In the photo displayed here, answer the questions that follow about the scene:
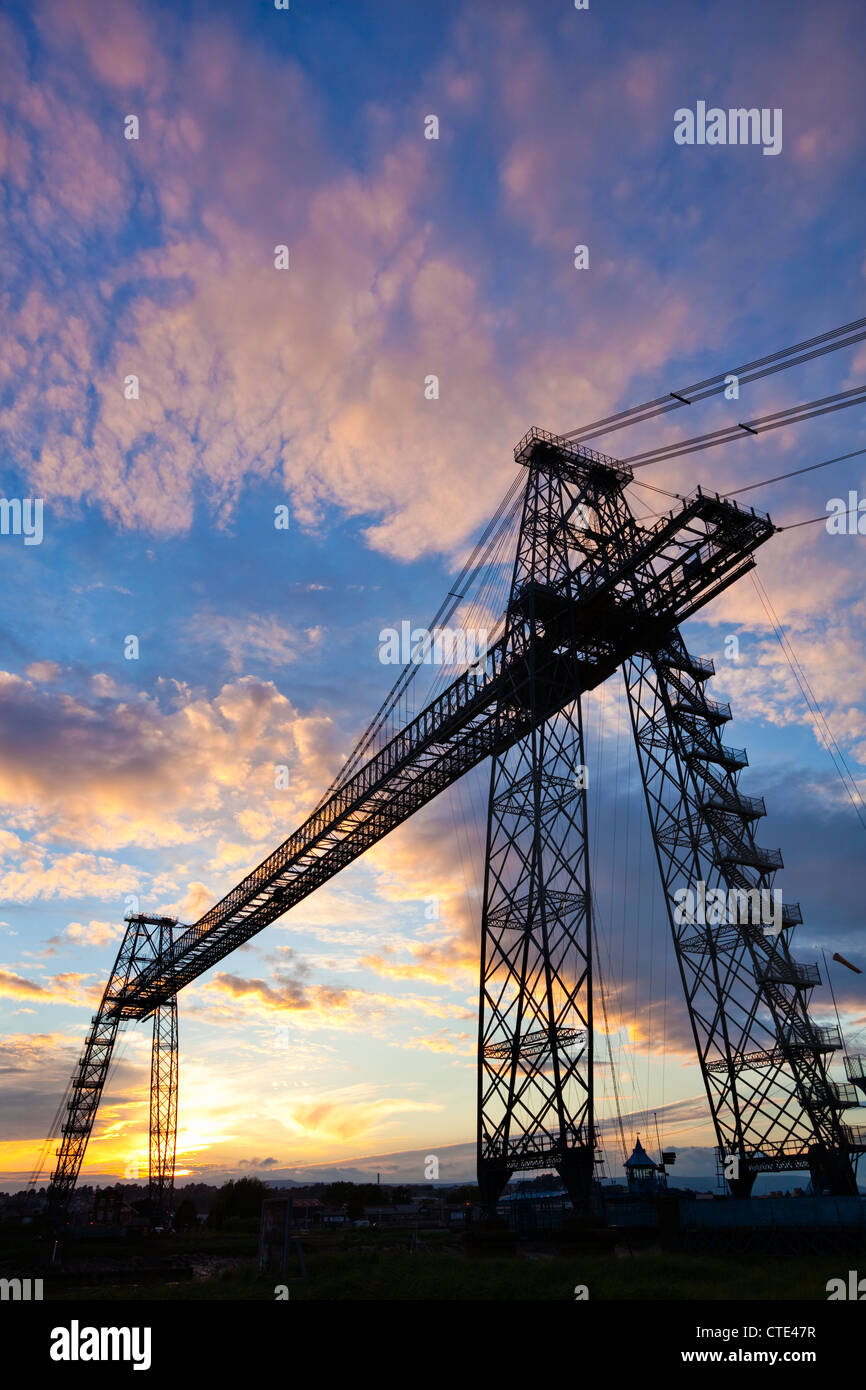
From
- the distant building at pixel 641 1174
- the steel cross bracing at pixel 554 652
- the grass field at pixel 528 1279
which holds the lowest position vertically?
the distant building at pixel 641 1174

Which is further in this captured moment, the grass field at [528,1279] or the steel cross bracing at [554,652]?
the steel cross bracing at [554,652]

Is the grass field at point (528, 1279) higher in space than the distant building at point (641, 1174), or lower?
higher

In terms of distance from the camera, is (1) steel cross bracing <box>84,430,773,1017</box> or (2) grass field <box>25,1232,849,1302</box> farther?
(1) steel cross bracing <box>84,430,773,1017</box>

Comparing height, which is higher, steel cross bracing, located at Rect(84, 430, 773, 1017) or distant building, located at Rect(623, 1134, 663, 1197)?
steel cross bracing, located at Rect(84, 430, 773, 1017)

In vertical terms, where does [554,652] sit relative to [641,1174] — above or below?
above

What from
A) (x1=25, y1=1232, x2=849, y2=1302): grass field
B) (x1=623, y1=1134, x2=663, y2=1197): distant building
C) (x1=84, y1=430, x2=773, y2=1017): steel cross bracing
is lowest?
(x1=623, y1=1134, x2=663, y2=1197): distant building

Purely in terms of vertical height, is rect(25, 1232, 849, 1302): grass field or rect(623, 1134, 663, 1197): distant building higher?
rect(25, 1232, 849, 1302): grass field

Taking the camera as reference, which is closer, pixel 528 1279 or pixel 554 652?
pixel 528 1279

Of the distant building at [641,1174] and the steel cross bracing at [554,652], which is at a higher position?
the steel cross bracing at [554,652]

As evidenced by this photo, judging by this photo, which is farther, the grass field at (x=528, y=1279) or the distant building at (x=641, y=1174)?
the distant building at (x=641, y=1174)
